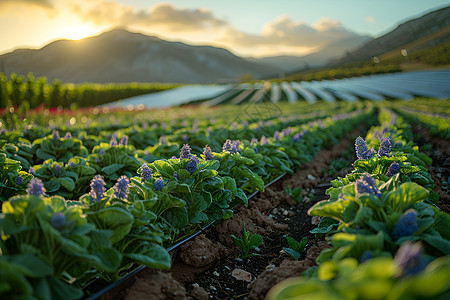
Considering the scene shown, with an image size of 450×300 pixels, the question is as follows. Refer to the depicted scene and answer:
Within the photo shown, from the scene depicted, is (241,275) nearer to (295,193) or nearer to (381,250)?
(381,250)

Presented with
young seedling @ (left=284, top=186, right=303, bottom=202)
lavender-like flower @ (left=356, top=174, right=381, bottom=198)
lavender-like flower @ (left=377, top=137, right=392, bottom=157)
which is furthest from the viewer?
young seedling @ (left=284, top=186, right=303, bottom=202)

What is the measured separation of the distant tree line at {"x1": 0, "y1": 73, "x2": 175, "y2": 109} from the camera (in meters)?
15.8

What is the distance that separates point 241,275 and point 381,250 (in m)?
1.22

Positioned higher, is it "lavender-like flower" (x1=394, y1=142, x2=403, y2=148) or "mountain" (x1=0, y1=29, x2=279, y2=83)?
"mountain" (x1=0, y1=29, x2=279, y2=83)

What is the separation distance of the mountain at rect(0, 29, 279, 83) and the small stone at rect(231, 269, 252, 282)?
128937mm

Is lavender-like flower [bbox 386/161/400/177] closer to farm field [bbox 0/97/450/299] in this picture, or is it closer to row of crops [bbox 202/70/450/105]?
farm field [bbox 0/97/450/299]

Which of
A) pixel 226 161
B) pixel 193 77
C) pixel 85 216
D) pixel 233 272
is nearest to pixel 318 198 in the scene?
pixel 226 161

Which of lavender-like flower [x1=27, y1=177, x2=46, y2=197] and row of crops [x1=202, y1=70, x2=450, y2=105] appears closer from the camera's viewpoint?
lavender-like flower [x1=27, y1=177, x2=46, y2=197]

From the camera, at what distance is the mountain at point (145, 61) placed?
439 feet

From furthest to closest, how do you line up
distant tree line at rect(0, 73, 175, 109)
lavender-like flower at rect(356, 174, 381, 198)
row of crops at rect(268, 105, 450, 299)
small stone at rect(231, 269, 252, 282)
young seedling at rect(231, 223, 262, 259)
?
distant tree line at rect(0, 73, 175, 109) < young seedling at rect(231, 223, 262, 259) < small stone at rect(231, 269, 252, 282) < lavender-like flower at rect(356, 174, 381, 198) < row of crops at rect(268, 105, 450, 299)

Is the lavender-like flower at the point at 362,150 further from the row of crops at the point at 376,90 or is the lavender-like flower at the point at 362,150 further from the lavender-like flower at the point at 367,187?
the row of crops at the point at 376,90

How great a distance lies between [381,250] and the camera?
1.62 m

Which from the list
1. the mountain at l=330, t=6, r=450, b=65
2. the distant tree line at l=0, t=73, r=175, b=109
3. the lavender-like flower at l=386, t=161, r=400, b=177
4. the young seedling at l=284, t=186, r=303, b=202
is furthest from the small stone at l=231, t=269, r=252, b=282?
the mountain at l=330, t=6, r=450, b=65

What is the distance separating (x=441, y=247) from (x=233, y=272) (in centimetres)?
151
